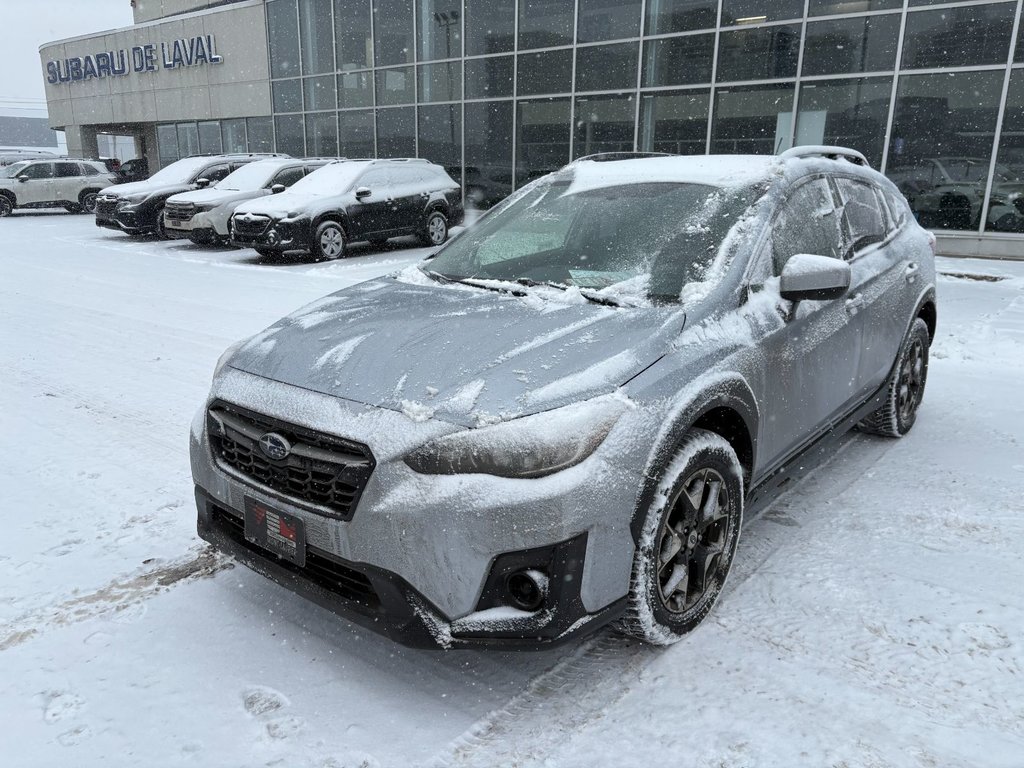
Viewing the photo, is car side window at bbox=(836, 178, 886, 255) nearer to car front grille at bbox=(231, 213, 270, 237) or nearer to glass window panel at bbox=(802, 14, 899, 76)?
car front grille at bbox=(231, 213, 270, 237)

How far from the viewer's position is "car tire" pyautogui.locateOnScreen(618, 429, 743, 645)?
237cm

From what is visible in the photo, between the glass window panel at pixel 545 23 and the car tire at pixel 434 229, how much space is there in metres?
5.50

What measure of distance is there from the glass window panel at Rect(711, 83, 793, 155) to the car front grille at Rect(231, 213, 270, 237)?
347 inches

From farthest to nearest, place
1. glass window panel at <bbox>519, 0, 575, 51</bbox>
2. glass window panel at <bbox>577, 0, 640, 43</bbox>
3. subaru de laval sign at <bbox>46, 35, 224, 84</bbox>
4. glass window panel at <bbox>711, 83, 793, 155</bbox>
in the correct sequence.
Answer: subaru de laval sign at <bbox>46, 35, 224, 84</bbox>, glass window panel at <bbox>519, 0, 575, 51</bbox>, glass window panel at <bbox>577, 0, 640, 43</bbox>, glass window panel at <bbox>711, 83, 793, 155</bbox>

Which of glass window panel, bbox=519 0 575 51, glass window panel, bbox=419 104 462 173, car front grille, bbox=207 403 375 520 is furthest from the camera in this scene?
glass window panel, bbox=419 104 462 173

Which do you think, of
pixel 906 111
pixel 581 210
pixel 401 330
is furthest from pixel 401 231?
pixel 401 330

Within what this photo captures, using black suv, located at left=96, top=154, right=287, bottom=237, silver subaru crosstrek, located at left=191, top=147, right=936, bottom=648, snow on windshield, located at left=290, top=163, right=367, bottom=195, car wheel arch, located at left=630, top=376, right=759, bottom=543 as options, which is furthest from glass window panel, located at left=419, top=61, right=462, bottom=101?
car wheel arch, located at left=630, top=376, right=759, bottom=543

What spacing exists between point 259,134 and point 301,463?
84.4 ft

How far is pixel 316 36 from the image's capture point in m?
22.0

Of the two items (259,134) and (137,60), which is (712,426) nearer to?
(259,134)

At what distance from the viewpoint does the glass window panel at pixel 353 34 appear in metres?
20.5

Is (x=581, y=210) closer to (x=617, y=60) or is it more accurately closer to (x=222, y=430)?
(x=222, y=430)

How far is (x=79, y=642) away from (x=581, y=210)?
2762mm

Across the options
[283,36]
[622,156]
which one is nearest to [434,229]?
[622,156]
